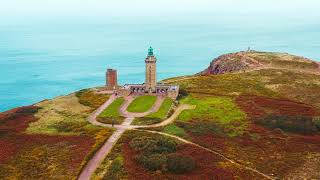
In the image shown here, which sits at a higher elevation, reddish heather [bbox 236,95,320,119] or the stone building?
the stone building

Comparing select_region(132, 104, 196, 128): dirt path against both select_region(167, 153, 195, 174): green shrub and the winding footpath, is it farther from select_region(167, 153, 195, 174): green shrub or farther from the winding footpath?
select_region(167, 153, 195, 174): green shrub

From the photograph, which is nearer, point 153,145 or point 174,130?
point 153,145

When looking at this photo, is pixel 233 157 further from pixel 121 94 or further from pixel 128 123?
pixel 121 94

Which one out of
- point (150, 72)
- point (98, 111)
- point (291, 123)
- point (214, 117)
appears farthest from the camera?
point (150, 72)

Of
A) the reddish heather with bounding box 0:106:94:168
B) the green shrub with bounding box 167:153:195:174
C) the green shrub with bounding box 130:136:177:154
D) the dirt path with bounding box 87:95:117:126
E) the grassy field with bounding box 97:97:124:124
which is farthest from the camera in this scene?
the dirt path with bounding box 87:95:117:126

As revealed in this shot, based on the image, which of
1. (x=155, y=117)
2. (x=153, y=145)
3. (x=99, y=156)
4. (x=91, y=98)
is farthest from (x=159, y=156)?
(x=91, y=98)

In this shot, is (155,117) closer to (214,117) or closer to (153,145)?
(214,117)

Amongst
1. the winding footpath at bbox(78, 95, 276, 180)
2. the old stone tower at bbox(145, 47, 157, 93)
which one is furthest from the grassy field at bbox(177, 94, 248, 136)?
the old stone tower at bbox(145, 47, 157, 93)

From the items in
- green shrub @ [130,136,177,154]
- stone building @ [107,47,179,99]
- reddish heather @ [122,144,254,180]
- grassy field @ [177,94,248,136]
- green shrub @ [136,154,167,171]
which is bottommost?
reddish heather @ [122,144,254,180]
